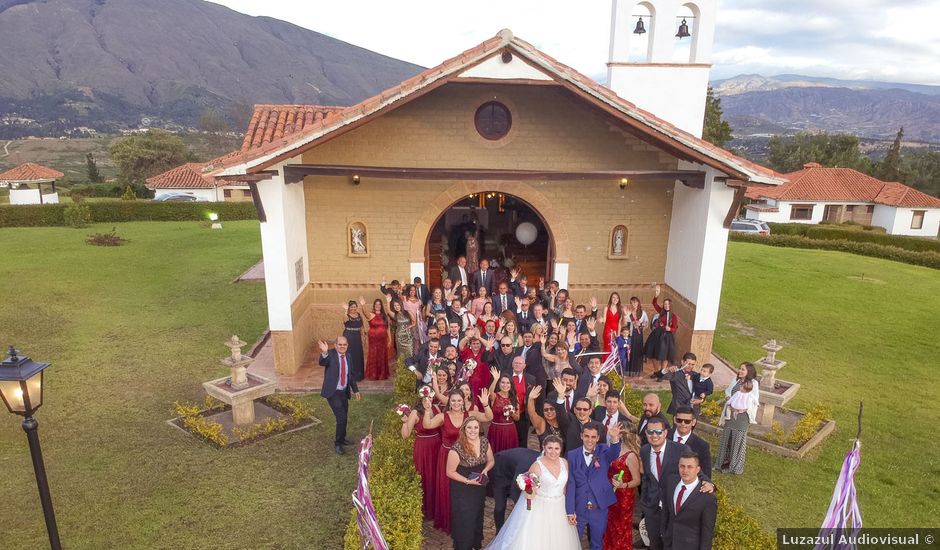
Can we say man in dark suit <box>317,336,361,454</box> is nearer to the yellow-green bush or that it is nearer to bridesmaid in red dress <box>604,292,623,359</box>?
the yellow-green bush

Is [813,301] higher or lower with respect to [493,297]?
lower

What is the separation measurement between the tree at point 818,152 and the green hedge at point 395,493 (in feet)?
226

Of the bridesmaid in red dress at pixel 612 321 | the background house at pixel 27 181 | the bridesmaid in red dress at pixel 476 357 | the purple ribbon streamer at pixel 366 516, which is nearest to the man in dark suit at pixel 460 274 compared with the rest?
the bridesmaid in red dress at pixel 612 321

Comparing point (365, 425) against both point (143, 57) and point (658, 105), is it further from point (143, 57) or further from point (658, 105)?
point (143, 57)

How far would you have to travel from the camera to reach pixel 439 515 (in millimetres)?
6910

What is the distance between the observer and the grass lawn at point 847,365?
7723 mm

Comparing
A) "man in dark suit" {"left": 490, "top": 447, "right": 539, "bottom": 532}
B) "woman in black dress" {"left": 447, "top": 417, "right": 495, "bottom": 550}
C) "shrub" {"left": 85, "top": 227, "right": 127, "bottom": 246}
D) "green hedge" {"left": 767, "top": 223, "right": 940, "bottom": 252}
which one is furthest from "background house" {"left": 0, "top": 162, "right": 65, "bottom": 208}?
"green hedge" {"left": 767, "top": 223, "right": 940, "bottom": 252}

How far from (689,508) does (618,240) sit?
8743 mm

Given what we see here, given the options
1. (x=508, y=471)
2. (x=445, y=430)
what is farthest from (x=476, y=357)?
(x=508, y=471)

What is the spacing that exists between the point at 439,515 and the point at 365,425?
2.98 meters

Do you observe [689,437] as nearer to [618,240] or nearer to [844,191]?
[618,240]

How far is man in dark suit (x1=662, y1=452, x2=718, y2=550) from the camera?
17.2ft

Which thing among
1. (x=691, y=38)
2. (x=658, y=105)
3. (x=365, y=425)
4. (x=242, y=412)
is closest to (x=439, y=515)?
(x=365, y=425)

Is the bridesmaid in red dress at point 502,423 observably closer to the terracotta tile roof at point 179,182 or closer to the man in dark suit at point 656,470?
the man in dark suit at point 656,470
